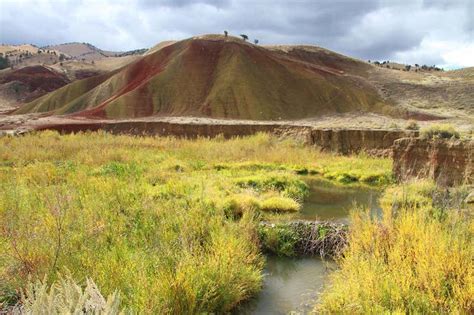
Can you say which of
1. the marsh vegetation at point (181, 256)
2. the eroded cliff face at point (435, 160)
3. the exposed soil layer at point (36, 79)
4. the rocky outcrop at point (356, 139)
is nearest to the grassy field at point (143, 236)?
the marsh vegetation at point (181, 256)

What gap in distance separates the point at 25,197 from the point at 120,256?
448 centimetres

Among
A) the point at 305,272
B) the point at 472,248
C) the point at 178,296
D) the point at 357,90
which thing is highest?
the point at 357,90

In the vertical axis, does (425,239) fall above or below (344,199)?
above

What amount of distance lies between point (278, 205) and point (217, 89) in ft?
156

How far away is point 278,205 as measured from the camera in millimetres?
13156

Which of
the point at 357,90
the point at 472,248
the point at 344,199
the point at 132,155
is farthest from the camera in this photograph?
the point at 357,90

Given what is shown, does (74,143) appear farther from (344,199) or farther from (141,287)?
(141,287)

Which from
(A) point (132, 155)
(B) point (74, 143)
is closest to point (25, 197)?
(A) point (132, 155)

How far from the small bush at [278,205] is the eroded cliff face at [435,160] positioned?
5.05 metres

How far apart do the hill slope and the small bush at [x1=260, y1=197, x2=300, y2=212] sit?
41.3m

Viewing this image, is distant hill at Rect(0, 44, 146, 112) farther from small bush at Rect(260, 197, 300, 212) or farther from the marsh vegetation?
the marsh vegetation

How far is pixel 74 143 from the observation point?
2417cm

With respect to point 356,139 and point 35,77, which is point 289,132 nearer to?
point 356,139

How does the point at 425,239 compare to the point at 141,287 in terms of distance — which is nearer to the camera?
the point at 141,287
